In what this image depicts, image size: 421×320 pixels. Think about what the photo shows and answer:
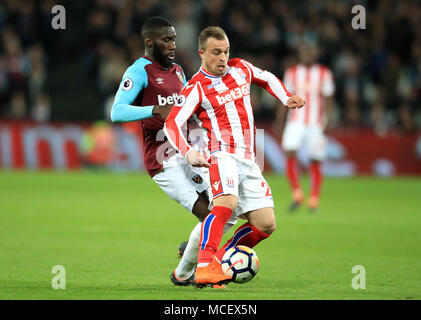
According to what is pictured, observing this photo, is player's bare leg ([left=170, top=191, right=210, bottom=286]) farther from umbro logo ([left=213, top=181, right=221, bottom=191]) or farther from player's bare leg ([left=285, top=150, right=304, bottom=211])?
player's bare leg ([left=285, top=150, right=304, bottom=211])

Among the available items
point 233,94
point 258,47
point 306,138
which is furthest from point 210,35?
point 258,47

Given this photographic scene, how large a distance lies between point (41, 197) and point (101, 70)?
247 inches

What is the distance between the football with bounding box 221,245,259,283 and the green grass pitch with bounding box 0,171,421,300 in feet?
0.41

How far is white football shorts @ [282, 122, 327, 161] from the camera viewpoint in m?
11.5

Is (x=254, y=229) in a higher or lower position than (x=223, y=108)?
lower

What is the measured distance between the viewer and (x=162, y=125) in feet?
19.6

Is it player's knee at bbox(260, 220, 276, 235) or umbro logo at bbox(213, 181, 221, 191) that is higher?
umbro logo at bbox(213, 181, 221, 191)

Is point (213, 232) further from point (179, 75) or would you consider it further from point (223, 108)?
point (179, 75)

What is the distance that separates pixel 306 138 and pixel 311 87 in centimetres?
81

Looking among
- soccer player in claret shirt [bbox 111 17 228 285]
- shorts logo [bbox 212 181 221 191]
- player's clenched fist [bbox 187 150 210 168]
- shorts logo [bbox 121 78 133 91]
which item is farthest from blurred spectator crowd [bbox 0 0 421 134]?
player's clenched fist [bbox 187 150 210 168]

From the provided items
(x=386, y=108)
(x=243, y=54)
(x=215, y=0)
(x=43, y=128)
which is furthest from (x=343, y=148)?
(x=43, y=128)

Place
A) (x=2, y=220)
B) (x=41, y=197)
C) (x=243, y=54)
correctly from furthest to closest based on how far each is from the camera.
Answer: (x=243, y=54)
(x=41, y=197)
(x=2, y=220)
